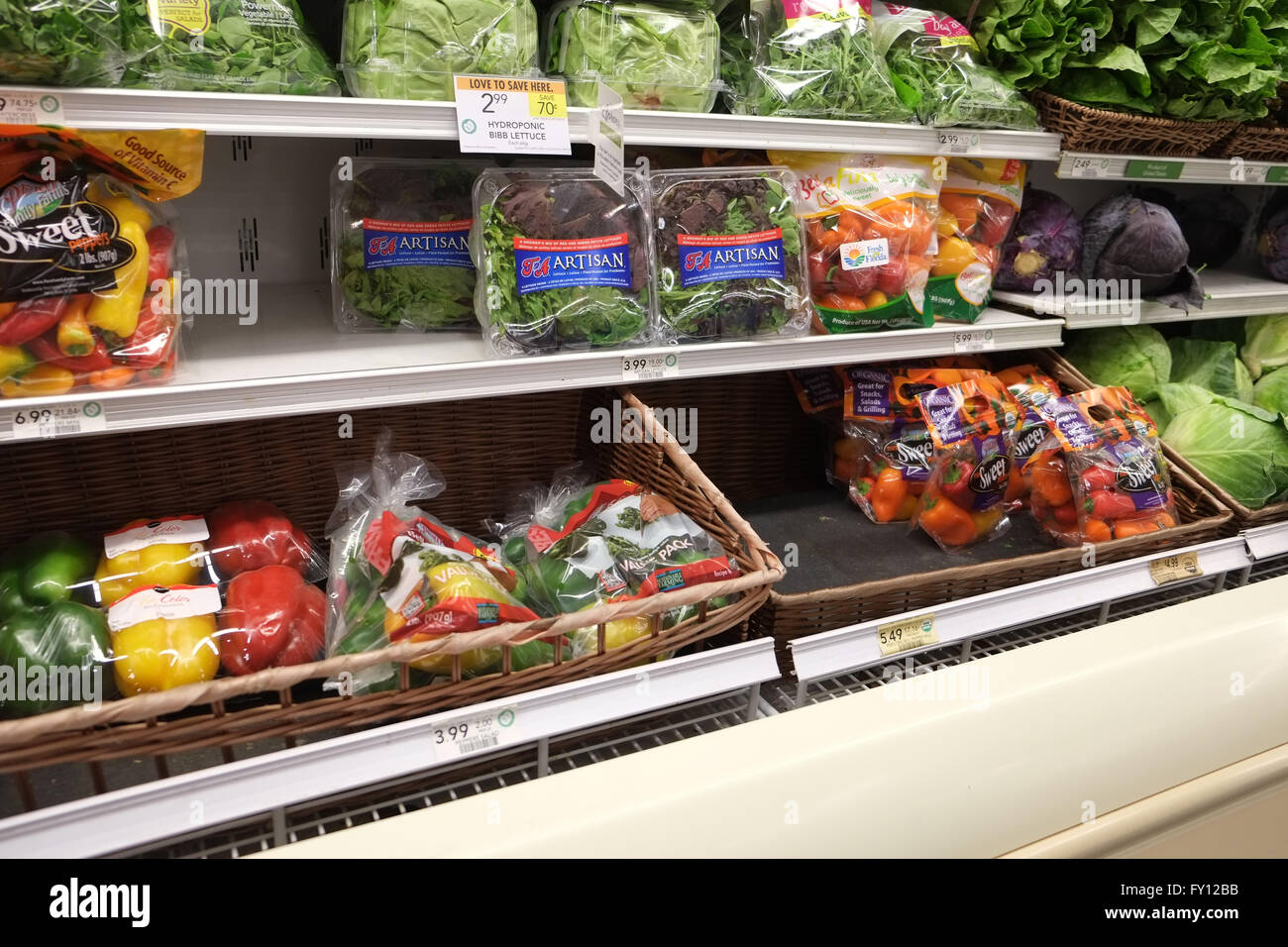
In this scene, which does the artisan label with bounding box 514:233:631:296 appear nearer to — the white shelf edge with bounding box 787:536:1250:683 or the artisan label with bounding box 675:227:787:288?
the artisan label with bounding box 675:227:787:288

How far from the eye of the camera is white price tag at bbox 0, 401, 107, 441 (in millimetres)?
1082

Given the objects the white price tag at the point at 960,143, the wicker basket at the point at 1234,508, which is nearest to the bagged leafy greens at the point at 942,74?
the white price tag at the point at 960,143

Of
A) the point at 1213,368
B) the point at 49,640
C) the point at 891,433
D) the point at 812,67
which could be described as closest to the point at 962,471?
→ the point at 891,433

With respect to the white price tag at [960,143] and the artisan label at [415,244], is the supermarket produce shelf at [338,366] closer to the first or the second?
the artisan label at [415,244]

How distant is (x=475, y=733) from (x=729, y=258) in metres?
0.91

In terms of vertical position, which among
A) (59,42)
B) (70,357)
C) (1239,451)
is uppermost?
(59,42)

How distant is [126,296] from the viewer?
1178mm

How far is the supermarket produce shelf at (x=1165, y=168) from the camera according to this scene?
1839mm

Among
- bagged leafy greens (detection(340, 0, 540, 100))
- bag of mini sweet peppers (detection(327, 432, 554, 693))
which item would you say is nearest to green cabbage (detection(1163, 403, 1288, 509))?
bag of mini sweet peppers (detection(327, 432, 554, 693))

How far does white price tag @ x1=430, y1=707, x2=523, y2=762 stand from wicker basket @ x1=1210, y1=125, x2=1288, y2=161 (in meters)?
2.09

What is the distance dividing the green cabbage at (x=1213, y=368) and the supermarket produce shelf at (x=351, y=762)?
5.79ft

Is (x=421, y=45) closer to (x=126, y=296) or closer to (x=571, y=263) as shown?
(x=571, y=263)
